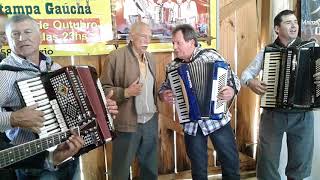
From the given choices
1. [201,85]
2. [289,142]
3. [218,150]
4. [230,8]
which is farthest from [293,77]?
[230,8]

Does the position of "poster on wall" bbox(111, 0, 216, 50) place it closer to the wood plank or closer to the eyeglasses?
the wood plank

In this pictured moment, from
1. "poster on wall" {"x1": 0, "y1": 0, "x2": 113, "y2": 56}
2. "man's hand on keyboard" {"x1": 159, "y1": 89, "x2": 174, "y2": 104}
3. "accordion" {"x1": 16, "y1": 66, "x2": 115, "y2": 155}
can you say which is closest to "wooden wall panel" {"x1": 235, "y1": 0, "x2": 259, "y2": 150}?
"man's hand on keyboard" {"x1": 159, "y1": 89, "x2": 174, "y2": 104}

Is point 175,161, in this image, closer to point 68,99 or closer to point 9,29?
point 68,99

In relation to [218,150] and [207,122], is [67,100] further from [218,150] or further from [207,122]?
[218,150]

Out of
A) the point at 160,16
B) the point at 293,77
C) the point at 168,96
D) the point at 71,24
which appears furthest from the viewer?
the point at 160,16

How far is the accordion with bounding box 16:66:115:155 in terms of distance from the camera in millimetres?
1536

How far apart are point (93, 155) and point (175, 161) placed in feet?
2.57

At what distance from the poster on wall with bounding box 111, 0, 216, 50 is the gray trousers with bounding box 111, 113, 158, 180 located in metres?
0.80

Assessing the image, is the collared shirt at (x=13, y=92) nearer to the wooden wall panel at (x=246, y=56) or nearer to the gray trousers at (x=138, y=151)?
the gray trousers at (x=138, y=151)

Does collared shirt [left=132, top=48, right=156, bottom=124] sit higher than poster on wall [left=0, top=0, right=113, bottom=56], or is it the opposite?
poster on wall [left=0, top=0, right=113, bottom=56]

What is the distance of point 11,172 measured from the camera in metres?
1.92

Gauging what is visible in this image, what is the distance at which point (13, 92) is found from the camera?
1.58 m

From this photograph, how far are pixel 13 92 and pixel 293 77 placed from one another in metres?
1.74

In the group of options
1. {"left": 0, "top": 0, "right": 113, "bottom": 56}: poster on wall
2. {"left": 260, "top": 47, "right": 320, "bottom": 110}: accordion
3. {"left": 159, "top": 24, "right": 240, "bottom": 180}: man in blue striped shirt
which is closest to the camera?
{"left": 260, "top": 47, "right": 320, "bottom": 110}: accordion
